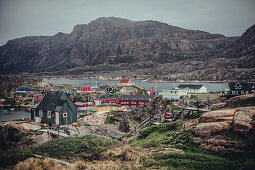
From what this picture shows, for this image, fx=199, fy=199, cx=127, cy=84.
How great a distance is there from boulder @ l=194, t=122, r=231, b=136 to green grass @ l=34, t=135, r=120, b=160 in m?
7.08

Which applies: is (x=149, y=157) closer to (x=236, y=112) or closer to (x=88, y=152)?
(x=88, y=152)

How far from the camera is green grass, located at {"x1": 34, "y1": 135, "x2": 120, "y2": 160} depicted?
49.4 ft

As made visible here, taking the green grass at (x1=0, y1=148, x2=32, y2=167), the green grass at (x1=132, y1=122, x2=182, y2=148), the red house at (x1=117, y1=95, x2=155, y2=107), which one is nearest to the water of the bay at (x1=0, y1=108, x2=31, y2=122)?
the red house at (x1=117, y1=95, x2=155, y2=107)

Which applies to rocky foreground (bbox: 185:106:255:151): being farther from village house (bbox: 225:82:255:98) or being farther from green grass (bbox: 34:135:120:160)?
village house (bbox: 225:82:255:98)

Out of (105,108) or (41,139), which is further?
(105,108)

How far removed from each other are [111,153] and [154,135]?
6605 millimetres

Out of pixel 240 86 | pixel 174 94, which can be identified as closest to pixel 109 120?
pixel 174 94

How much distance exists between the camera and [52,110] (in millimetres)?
32438

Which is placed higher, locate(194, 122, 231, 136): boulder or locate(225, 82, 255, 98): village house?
locate(225, 82, 255, 98): village house

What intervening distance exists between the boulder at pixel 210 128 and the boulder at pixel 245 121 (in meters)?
0.65

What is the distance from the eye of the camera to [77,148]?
53.3 ft

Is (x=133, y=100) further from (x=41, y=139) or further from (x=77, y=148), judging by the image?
(x=77, y=148)

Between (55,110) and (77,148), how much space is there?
17787 mm

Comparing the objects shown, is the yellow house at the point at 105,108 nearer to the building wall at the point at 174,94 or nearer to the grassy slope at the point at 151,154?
the building wall at the point at 174,94
